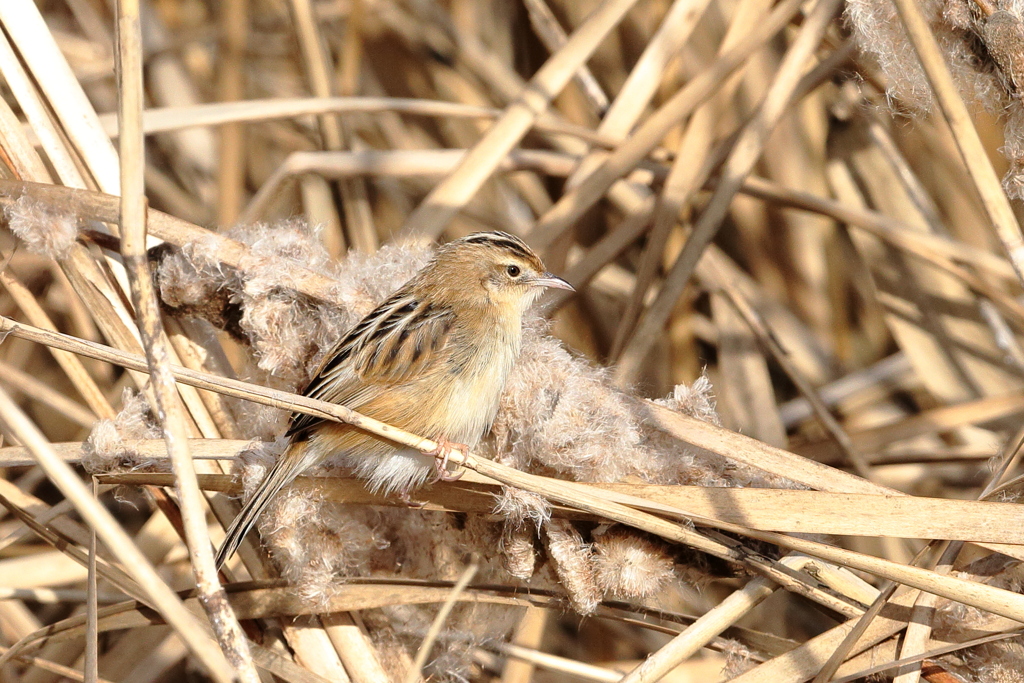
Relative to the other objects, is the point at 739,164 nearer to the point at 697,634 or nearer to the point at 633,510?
the point at 633,510

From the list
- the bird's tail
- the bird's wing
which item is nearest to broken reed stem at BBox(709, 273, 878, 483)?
the bird's wing

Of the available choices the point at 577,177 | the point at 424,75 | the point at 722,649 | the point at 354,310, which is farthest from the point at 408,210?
the point at 722,649

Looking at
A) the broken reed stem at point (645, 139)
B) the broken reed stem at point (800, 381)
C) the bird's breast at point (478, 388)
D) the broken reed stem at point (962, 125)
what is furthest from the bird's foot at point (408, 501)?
the broken reed stem at point (800, 381)

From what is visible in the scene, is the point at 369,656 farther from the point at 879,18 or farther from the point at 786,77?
the point at 786,77

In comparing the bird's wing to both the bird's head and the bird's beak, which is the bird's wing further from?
the bird's beak

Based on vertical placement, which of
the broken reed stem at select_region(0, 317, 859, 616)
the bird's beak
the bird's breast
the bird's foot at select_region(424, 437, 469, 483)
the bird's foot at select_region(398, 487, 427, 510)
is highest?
the bird's beak

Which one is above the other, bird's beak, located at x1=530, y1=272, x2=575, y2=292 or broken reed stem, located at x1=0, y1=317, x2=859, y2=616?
bird's beak, located at x1=530, y1=272, x2=575, y2=292
